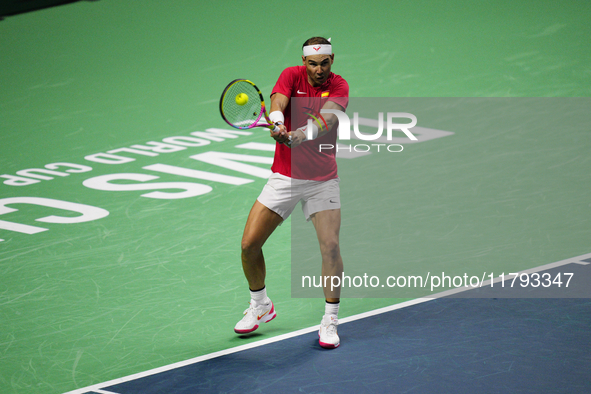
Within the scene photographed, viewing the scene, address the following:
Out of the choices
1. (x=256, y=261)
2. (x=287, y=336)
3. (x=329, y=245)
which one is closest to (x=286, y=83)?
(x=329, y=245)

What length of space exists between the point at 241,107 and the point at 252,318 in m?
1.68

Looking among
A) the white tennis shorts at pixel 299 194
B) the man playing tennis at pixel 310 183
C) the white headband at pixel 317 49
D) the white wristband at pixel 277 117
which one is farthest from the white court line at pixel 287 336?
the white headband at pixel 317 49

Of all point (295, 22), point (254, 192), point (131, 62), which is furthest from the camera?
point (295, 22)

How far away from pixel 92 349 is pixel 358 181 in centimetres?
471

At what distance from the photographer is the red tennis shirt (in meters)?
6.28

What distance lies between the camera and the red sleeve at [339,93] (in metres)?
6.23

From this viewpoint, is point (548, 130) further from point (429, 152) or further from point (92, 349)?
point (92, 349)

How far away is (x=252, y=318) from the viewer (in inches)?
258

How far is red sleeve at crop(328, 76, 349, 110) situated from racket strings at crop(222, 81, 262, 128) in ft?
1.87

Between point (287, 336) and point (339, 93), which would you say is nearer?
point (339, 93)

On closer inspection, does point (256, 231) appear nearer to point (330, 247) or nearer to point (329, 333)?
point (330, 247)

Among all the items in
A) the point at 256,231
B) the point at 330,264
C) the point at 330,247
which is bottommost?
the point at 330,264

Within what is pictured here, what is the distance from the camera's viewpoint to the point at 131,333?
21.9 feet

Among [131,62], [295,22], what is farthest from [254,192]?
[295,22]
